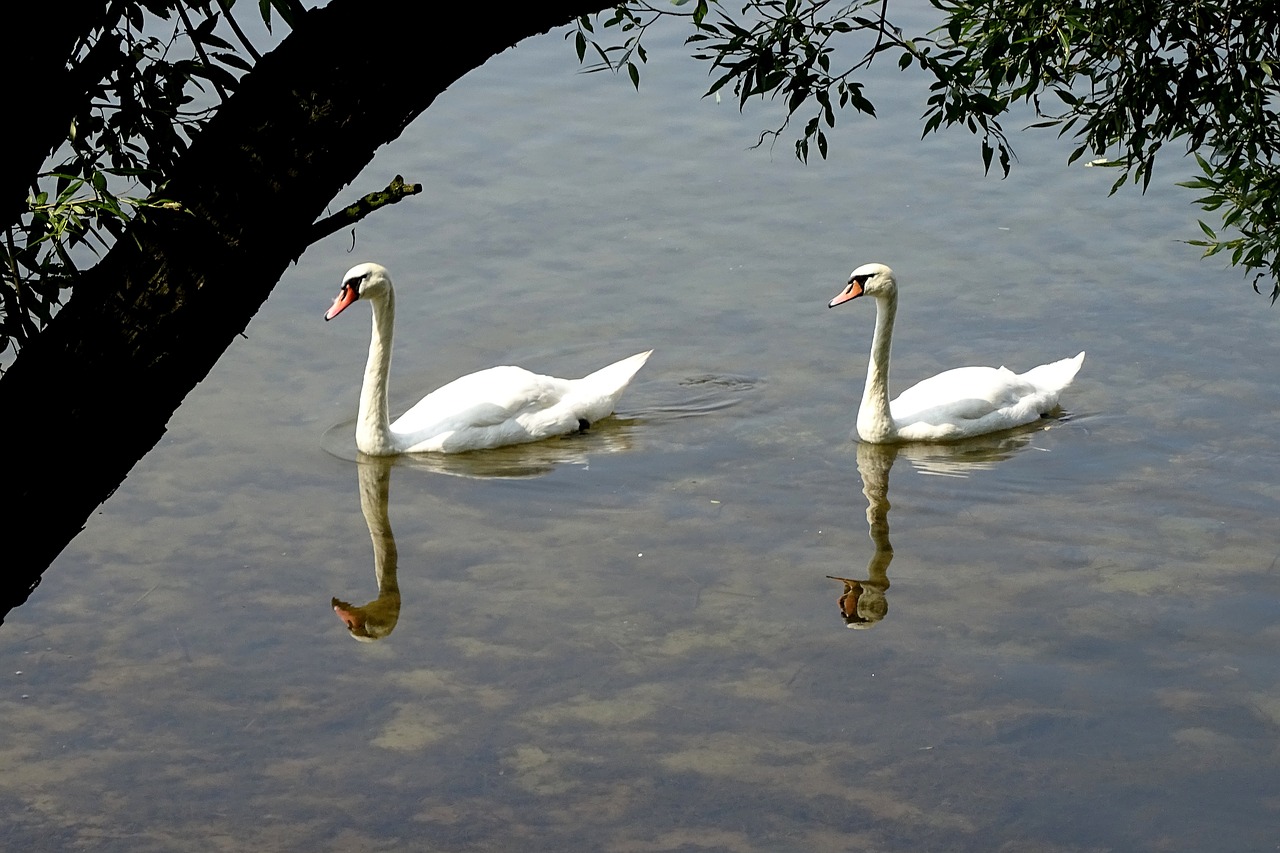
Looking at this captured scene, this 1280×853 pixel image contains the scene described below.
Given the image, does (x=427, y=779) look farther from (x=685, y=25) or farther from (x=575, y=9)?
(x=685, y=25)

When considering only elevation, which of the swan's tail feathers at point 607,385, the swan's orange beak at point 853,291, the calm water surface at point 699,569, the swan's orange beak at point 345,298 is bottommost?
the calm water surface at point 699,569

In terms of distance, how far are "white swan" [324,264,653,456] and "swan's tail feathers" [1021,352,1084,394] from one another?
264 cm

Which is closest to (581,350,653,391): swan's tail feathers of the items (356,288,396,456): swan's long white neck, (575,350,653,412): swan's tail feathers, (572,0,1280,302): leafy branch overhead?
(575,350,653,412): swan's tail feathers

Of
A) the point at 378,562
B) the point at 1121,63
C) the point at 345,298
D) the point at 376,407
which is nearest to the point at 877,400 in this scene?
the point at 376,407

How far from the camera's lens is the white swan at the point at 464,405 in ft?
34.8

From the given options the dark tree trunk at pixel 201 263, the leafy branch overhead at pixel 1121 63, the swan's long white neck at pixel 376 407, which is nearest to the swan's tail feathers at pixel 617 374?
the swan's long white neck at pixel 376 407

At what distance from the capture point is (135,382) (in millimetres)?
3287

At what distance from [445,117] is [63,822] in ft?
33.6

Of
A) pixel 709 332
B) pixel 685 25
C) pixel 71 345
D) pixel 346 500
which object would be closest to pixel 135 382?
pixel 71 345

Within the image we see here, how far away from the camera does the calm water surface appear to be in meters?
7.25

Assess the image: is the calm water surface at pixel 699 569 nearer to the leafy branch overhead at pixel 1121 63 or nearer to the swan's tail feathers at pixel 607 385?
the swan's tail feathers at pixel 607 385

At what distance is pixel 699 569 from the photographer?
9.21 meters

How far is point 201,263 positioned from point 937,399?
8.04 metres

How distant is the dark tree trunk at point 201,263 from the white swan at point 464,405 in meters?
7.17
